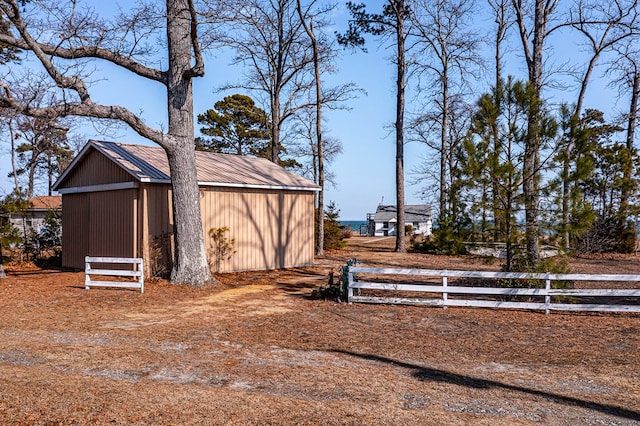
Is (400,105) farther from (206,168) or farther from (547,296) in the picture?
(547,296)

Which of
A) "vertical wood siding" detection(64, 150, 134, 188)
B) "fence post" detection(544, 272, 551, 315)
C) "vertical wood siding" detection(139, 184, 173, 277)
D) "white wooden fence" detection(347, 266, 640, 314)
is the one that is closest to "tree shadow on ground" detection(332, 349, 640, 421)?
"white wooden fence" detection(347, 266, 640, 314)

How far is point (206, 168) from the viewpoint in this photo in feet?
56.1

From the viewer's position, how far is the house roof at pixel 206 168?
14938mm

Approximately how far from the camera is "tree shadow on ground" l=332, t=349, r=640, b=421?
5.09 meters

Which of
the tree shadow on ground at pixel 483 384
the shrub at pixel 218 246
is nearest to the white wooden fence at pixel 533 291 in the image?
the tree shadow on ground at pixel 483 384

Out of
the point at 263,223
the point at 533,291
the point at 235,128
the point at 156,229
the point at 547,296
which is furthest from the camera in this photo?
the point at 235,128

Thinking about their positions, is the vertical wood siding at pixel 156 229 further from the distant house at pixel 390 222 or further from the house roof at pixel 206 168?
the distant house at pixel 390 222

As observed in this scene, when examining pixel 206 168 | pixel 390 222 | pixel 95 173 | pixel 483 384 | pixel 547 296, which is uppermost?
pixel 206 168

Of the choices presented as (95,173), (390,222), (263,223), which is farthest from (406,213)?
(95,173)

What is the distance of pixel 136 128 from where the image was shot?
12.9m

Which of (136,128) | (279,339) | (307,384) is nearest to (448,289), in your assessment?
(279,339)

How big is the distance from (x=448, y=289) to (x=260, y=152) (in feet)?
101

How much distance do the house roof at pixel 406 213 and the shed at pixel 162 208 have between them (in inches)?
1633

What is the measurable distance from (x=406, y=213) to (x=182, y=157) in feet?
159
